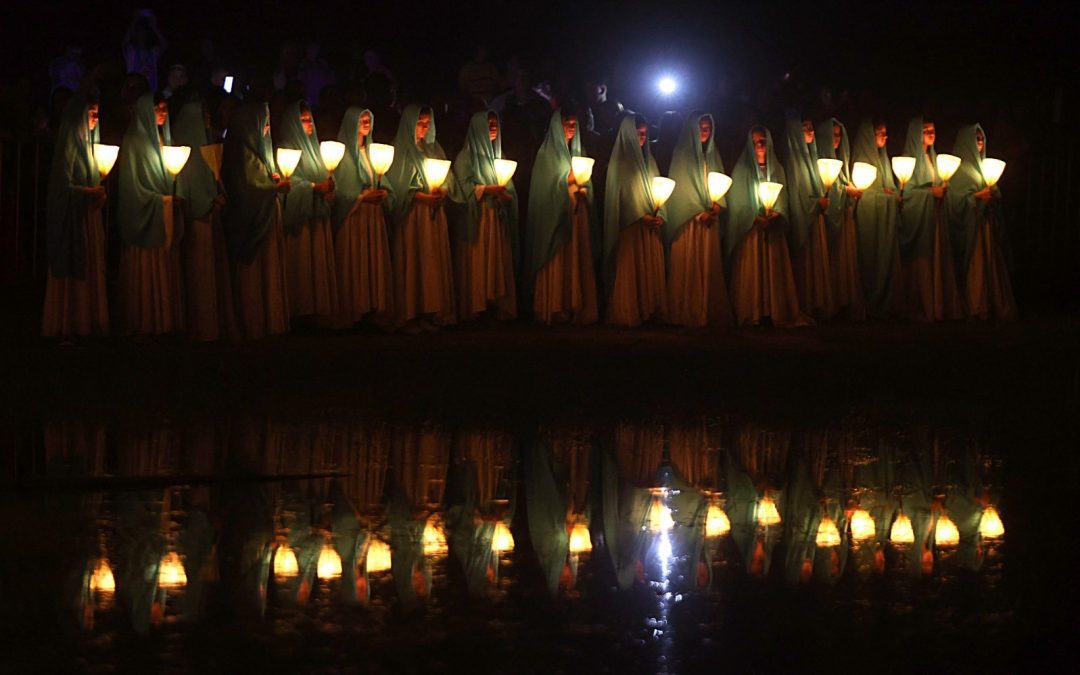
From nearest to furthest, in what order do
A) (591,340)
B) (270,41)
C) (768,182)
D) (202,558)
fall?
(202,558) → (591,340) → (768,182) → (270,41)

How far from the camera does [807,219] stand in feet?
47.5

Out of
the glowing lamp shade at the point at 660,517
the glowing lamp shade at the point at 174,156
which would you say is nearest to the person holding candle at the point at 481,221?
the glowing lamp shade at the point at 174,156

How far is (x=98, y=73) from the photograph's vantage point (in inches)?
512

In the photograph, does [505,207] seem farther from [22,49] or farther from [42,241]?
[22,49]

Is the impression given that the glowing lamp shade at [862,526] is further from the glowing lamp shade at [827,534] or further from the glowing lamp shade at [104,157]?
the glowing lamp shade at [104,157]

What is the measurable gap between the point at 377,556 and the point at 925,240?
10239 mm

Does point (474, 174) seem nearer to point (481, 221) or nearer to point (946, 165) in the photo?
point (481, 221)

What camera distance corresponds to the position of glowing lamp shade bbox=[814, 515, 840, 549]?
20.7 feet

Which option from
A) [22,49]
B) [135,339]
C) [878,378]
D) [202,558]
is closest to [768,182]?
[878,378]

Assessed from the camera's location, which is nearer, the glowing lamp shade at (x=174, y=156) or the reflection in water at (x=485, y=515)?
the reflection in water at (x=485, y=515)

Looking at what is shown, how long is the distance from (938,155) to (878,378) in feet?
14.4

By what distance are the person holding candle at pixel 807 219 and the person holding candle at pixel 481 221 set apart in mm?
2718

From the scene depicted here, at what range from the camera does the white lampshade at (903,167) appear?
48.3ft

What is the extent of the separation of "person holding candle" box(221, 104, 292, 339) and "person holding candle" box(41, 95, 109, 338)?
1.11 metres
